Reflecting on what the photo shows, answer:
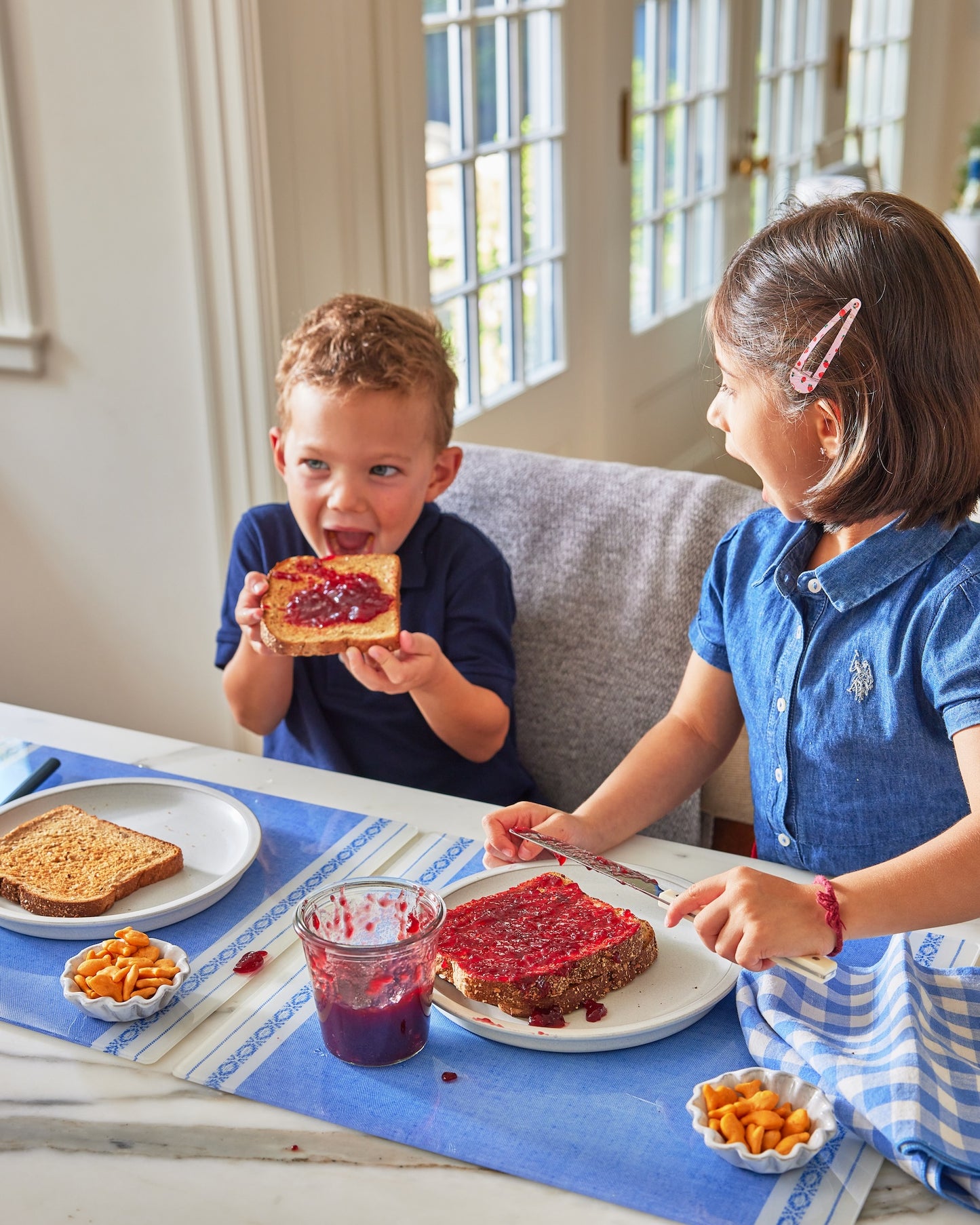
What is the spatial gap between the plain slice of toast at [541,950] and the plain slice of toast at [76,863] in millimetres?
290

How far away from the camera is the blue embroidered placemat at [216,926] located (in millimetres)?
911

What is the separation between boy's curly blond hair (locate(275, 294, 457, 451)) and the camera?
1.46 metres

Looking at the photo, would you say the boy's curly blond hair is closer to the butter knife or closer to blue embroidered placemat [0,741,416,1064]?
blue embroidered placemat [0,741,416,1064]

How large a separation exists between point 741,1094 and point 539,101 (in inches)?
109

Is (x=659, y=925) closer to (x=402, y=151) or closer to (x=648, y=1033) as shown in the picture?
(x=648, y=1033)

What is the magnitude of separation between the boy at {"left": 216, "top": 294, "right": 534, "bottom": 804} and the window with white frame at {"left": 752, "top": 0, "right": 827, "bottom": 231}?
121 inches

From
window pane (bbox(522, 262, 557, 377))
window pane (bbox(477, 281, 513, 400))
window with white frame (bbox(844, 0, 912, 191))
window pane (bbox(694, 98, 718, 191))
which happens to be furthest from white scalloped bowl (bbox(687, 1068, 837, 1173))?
window with white frame (bbox(844, 0, 912, 191))

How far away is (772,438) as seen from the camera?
1111 mm

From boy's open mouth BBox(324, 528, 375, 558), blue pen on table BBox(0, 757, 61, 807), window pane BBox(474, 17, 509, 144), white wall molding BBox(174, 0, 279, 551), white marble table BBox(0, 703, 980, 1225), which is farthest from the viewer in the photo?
window pane BBox(474, 17, 509, 144)

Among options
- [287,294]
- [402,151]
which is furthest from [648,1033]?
[402,151]

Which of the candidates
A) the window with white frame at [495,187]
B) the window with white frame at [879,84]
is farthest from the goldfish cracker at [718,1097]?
the window with white frame at [879,84]

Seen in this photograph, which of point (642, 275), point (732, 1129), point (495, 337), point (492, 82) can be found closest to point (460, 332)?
point (495, 337)

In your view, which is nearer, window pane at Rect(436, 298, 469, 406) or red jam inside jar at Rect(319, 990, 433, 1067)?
red jam inside jar at Rect(319, 990, 433, 1067)

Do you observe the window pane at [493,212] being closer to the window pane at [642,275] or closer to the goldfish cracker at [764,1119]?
the window pane at [642,275]
